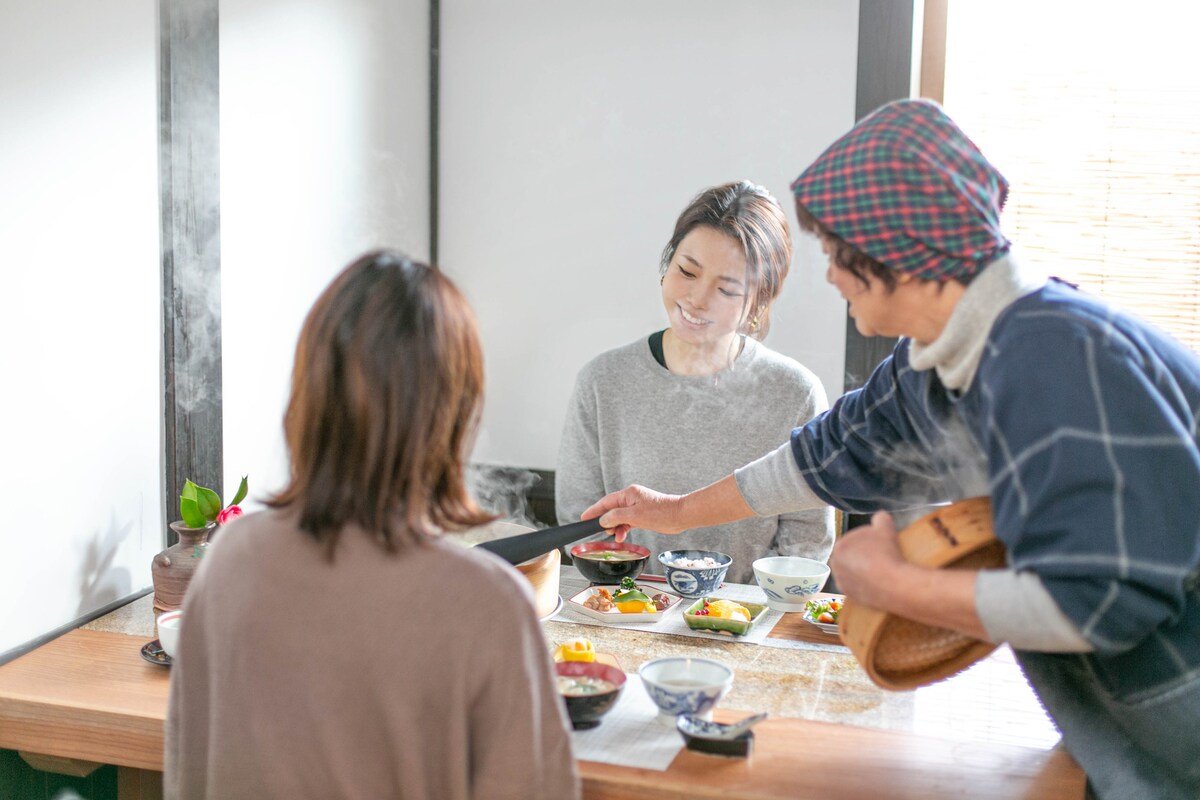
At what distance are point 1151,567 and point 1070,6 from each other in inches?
91.2

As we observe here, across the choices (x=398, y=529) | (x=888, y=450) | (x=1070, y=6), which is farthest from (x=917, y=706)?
(x=1070, y=6)

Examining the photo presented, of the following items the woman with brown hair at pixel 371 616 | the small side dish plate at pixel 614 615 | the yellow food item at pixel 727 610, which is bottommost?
the small side dish plate at pixel 614 615

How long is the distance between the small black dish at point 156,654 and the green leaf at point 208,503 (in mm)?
324

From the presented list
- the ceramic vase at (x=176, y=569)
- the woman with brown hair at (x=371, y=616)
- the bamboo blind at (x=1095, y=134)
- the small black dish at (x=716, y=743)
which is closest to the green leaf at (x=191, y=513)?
the ceramic vase at (x=176, y=569)

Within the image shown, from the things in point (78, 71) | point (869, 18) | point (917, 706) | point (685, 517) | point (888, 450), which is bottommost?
point (917, 706)

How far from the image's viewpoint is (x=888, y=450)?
1646mm

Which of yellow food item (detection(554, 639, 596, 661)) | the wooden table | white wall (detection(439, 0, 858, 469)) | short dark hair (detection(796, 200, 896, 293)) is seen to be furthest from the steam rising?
short dark hair (detection(796, 200, 896, 293))

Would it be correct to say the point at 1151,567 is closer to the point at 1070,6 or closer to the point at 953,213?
the point at 953,213

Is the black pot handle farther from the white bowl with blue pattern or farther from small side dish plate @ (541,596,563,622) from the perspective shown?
the white bowl with blue pattern

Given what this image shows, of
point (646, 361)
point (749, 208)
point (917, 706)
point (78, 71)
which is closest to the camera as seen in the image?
point (917, 706)

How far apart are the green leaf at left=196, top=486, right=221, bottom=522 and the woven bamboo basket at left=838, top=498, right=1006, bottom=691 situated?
1.25 m

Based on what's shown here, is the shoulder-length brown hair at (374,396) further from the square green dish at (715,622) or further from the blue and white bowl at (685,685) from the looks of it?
the square green dish at (715,622)

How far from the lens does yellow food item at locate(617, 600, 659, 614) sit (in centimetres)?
186

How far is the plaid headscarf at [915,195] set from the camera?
117 cm
